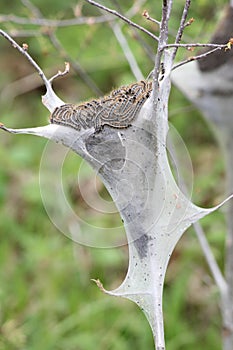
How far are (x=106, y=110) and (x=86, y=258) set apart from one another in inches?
101

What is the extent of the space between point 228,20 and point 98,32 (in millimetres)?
2575

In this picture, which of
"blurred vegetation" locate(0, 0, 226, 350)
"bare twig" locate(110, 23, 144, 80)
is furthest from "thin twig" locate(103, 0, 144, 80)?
"blurred vegetation" locate(0, 0, 226, 350)

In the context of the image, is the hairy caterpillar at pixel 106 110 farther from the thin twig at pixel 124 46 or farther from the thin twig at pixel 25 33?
the thin twig at pixel 124 46

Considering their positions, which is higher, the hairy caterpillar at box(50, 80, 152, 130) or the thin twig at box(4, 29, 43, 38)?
the thin twig at box(4, 29, 43, 38)

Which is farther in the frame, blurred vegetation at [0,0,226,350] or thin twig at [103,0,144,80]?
blurred vegetation at [0,0,226,350]

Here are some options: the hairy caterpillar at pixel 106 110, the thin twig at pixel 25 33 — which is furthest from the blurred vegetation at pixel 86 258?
the hairy caterpillar at pixel 106 110

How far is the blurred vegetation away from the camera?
3461 mm

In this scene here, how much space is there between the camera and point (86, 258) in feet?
13.9

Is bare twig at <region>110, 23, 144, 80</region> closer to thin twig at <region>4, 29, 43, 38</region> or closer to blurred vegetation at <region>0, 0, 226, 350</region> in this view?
blurred vegetation at <region>0, 0, 226, 350</region>

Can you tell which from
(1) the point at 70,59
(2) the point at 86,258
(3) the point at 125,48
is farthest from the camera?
(2) the point at 86,258

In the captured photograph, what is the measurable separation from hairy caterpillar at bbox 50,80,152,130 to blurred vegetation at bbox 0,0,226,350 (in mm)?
1154

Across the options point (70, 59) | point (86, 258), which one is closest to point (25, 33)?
point (70, 59)

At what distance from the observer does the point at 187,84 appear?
2885 millimetres

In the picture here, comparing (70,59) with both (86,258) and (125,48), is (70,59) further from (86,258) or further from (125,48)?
(86,258)
